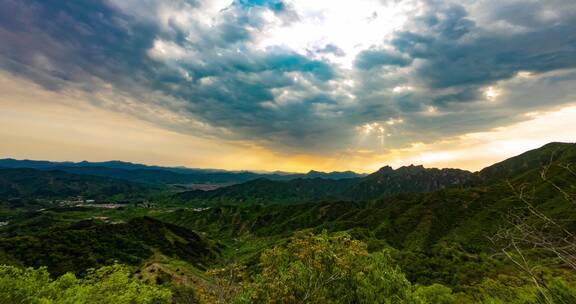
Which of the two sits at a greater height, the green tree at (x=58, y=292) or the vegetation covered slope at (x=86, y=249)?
the green tree at (x=58, y=292)

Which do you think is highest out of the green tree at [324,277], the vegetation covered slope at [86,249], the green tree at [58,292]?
the green tree at [324,277]

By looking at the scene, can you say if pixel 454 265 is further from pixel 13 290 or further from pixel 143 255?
pixel 143 255

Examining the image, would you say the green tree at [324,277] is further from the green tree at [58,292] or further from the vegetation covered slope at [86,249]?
the vegetation covered slope at [86,249]

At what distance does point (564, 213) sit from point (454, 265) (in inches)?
3386

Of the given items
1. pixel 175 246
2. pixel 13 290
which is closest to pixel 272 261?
pixel 13 290

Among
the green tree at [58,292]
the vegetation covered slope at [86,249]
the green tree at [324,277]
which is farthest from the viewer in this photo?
the vegetation covered slope at [86,249]

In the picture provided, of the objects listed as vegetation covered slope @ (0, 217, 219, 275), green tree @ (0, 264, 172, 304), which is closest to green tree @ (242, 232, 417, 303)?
green tree @ (0, 264, 172, 304)

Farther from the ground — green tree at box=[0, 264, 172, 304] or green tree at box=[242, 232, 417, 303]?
green tree at box=[242, 232, 417, 303]

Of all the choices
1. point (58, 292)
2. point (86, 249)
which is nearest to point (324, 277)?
point (58, 292)

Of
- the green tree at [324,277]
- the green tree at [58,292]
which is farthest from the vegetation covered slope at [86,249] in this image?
the green tree at [324,277]

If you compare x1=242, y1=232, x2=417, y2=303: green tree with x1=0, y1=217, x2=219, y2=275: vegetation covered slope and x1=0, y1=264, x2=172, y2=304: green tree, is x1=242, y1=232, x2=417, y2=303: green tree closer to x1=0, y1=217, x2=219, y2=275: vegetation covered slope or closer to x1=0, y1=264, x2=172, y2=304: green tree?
x1=0, y1=264, x2=172, y2=304: green tree

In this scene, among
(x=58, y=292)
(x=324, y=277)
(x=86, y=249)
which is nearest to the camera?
(x=324, y=277)

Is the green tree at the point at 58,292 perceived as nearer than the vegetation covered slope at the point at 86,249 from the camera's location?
Yes

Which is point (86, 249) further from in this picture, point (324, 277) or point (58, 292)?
point (324, 277)
